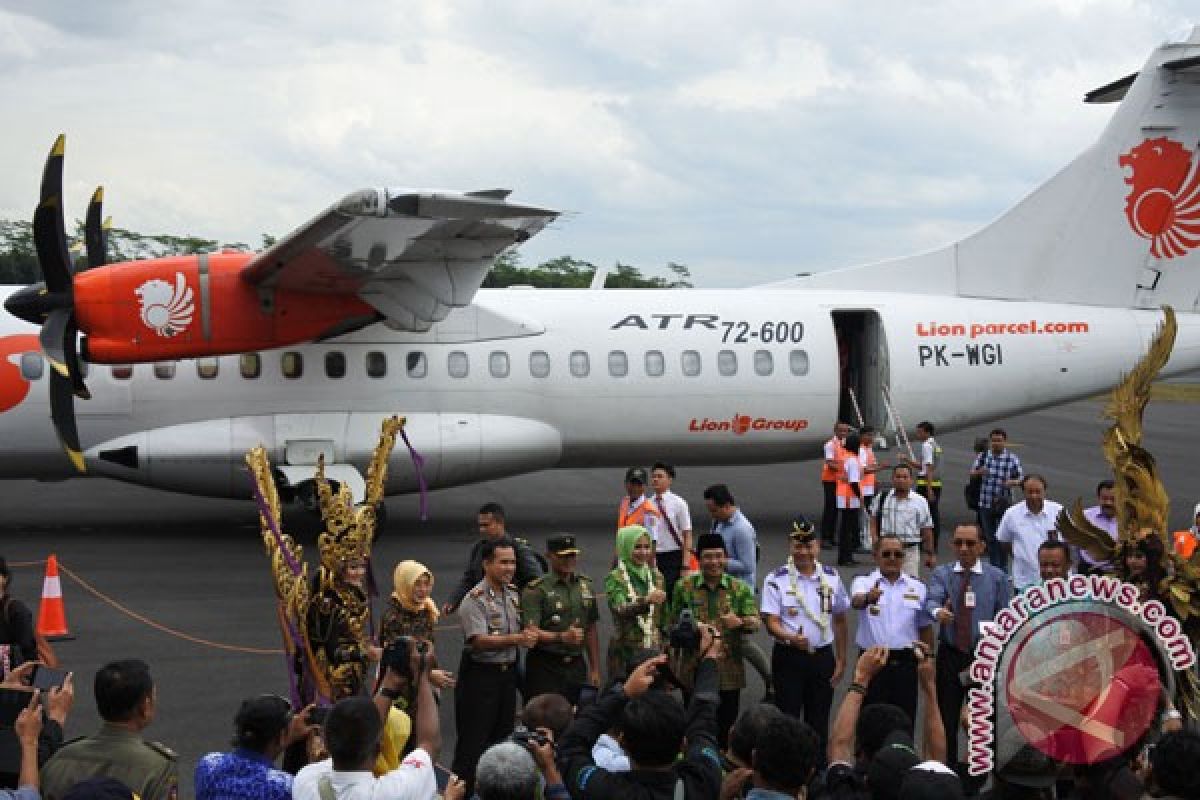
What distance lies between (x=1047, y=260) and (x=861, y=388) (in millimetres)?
2921

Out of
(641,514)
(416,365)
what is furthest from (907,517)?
(416,365)

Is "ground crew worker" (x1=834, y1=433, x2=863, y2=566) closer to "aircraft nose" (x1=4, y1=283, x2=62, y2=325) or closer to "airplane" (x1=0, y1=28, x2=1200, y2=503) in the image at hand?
"airplane" (x1=0, y1=28, x2=1200, y2=503)

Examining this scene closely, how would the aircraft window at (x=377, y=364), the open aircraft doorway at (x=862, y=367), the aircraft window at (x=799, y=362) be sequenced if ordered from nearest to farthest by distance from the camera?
the aircraft window at (x=377, y=364) < the aircraft window at (x=799, y=362) < the open aircraft doorway at (x=862, y=367)

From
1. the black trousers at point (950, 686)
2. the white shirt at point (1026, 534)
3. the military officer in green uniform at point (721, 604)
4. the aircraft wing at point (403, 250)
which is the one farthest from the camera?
the aircraft wing at point (403, 250)

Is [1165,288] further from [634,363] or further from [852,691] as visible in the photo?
[852,691]

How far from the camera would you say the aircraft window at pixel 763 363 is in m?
15.7

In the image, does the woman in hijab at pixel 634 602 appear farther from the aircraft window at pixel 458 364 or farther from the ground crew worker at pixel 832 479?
the aircraft window at pixel 458 364

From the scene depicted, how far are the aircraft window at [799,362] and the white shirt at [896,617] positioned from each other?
8.54 m

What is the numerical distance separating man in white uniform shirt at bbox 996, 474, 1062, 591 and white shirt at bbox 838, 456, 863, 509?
161 inches

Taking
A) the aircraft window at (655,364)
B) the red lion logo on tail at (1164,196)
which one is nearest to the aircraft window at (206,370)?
the aircraft window at (655,364)

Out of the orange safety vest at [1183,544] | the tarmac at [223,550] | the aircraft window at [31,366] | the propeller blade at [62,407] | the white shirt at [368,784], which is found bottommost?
the tarmac at [223,550]

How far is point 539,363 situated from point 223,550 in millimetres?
4177

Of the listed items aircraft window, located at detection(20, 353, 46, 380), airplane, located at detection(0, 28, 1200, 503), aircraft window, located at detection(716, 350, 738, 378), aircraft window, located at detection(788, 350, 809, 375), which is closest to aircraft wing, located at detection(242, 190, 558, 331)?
airplane, located at detection(0, 28, 1200, 503)

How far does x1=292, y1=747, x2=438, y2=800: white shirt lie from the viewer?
13.1 ft
